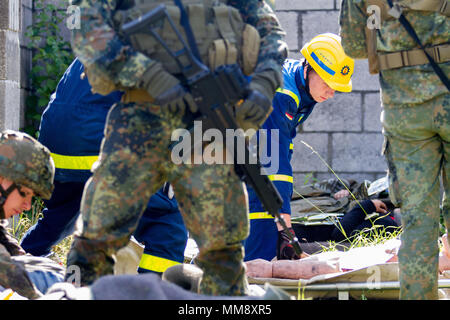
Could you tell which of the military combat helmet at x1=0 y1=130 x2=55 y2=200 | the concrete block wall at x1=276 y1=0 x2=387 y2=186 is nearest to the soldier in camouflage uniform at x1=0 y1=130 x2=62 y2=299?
the military combat helmet at x1=0 y1=130 x2=55 y2=200

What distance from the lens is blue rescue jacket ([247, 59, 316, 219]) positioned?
155 inches

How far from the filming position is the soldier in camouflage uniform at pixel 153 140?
2.34m

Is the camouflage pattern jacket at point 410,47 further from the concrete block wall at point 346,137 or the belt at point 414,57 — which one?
the concrete block wall at point 346,137

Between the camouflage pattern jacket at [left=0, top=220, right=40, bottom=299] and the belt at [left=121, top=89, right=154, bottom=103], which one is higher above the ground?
the belt at [left=121, top=89, right=154, bottom=103]

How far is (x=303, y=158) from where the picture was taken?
20.2 ft

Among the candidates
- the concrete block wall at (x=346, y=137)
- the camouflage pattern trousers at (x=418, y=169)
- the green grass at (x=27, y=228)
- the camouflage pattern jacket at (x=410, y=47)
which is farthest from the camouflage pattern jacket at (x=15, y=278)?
the concrete block wall at (x=346, y=137)

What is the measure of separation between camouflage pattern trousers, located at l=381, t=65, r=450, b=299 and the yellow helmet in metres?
1.42

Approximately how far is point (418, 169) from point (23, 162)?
1540mm

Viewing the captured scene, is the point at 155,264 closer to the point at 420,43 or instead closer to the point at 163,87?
the point at 163,87

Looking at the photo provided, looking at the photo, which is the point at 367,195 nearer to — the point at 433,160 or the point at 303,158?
the point at 303,158

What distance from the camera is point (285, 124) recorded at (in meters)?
4.07

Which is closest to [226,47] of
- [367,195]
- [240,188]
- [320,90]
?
[240,188]

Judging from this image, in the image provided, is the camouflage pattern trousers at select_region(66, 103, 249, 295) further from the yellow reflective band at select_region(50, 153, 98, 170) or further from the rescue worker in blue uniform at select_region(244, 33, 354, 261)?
the rescue worker in blue uniform at select_region(244, 33, 354, 261)

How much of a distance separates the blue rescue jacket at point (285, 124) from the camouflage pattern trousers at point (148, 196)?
1417 millimetres
